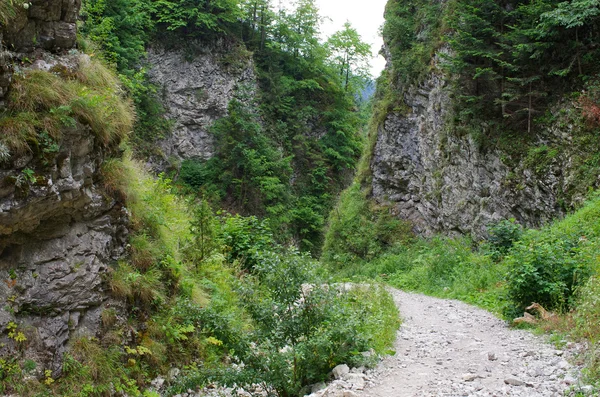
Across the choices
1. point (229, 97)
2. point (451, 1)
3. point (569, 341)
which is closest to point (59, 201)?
point (569, 341)

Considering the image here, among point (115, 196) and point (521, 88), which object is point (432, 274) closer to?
point (521, 88)

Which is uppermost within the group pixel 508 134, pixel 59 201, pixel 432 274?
pixel 508 134

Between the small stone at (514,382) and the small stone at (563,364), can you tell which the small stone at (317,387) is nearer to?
the small stone at (514,382)

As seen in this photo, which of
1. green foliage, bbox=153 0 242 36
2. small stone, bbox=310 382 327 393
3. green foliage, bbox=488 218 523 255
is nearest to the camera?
small stone, bbox=310 382 327 393

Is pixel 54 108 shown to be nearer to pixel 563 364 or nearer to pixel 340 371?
pixel 340 371

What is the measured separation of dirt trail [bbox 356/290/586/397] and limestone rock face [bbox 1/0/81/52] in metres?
6.03

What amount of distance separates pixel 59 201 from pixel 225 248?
18.2 ft

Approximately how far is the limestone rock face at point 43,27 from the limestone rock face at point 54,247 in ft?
4.36

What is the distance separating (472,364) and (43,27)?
7.17 meters

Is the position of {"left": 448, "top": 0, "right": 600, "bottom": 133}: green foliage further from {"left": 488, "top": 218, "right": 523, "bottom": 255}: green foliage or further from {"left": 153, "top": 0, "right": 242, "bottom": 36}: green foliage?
{"left": 153, "top": 0, "right": 242, "bottom": 36}: green foliage

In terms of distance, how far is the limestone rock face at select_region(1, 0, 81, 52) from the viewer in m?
5.43

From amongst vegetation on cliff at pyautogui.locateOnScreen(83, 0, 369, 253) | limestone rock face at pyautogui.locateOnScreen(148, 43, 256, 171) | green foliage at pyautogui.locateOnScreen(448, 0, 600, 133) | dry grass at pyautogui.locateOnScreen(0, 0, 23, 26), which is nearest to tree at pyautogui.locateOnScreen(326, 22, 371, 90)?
vegetation on cliff at pyautogui.locateOnScreen(83, 0, 369, 253)

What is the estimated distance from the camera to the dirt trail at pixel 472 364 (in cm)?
449

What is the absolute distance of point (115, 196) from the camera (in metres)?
6.45
